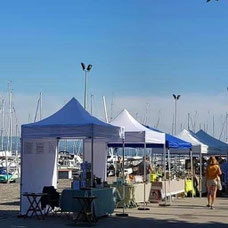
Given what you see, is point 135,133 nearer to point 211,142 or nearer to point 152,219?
point 152,219

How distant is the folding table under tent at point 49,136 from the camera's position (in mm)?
15148

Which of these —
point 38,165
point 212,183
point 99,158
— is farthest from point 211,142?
point 38,165

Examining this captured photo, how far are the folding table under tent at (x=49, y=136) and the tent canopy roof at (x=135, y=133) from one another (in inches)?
109

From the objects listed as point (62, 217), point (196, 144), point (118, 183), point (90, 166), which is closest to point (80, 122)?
point (90, 166)

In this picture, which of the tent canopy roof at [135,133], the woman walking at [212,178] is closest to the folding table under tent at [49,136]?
the tent canopy roof at [135,133]

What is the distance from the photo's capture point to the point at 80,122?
15.3 m

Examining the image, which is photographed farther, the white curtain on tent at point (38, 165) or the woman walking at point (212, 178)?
the woman walking at point (212, 178)

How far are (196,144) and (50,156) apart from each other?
9663mm

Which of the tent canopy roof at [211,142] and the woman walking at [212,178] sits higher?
the tent canopy roof at [211,142]

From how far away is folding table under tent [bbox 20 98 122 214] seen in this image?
49.7ft

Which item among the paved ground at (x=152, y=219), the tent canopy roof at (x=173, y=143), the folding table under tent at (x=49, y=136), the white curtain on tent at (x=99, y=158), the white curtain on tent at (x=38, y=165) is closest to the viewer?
the paved ground at (x=152, y=219)

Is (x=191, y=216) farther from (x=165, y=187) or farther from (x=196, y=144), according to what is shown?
(x=196, y=144)

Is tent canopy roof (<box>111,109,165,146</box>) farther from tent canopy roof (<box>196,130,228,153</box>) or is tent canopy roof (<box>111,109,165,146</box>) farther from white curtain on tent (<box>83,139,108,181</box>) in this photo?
tent canopy roof (<box>196,130,228,153</box>)

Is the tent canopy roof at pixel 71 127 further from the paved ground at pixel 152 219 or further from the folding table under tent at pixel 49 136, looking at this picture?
the paved ground at pixel 152 219
